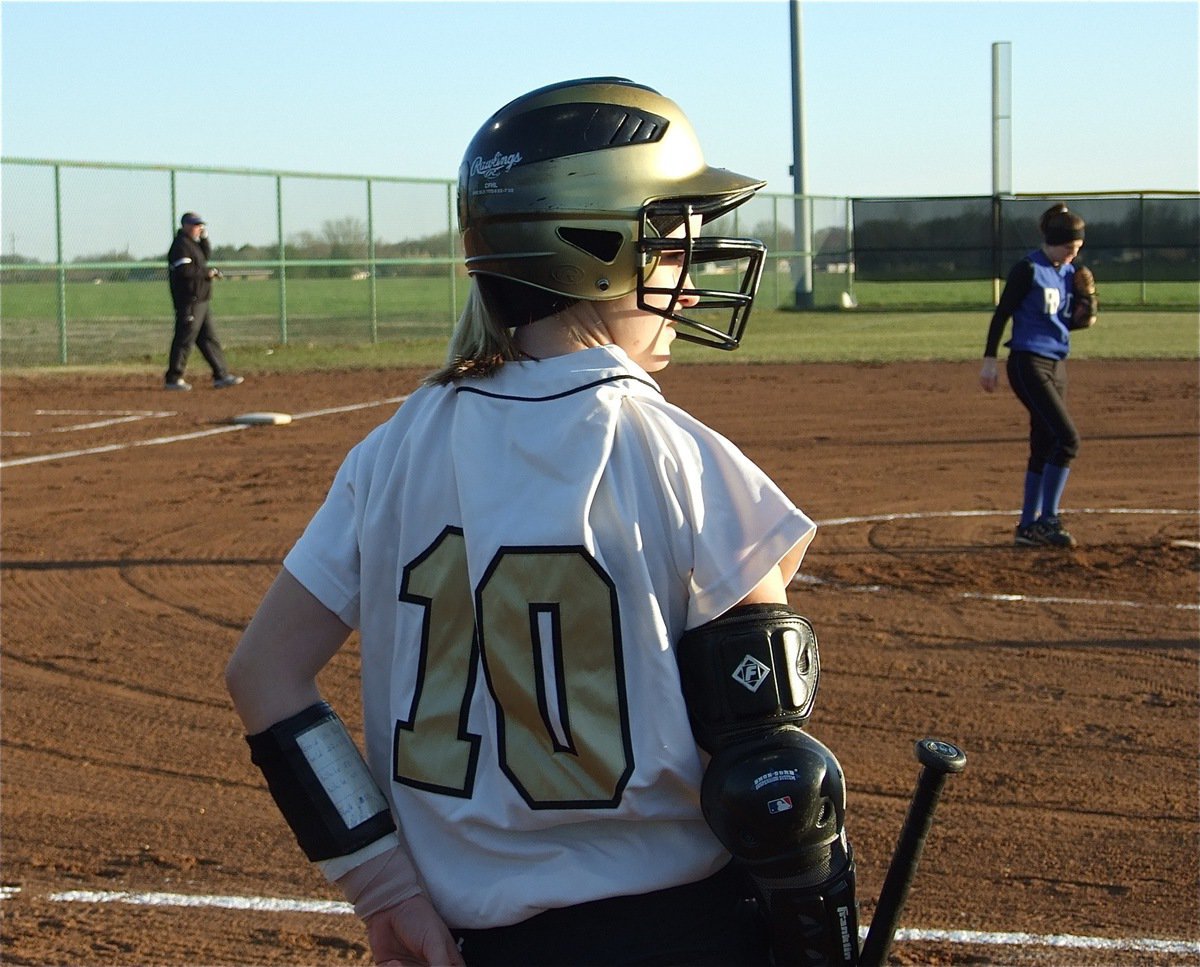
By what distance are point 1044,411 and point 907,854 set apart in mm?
7504

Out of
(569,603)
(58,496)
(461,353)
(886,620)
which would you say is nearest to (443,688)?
(569,603)

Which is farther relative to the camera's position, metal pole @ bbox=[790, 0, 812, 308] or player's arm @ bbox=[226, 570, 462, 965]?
metal pole @ bbox=[790, 0, 812, 308]

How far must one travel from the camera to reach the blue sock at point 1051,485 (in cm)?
901

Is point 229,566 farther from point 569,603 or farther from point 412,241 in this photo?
point 412,241

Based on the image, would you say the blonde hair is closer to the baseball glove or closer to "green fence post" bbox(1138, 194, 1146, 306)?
the baseball glove

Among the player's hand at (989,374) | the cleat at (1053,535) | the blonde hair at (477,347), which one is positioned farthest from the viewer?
the player's hand at (989,374)

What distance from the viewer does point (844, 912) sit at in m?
1.88

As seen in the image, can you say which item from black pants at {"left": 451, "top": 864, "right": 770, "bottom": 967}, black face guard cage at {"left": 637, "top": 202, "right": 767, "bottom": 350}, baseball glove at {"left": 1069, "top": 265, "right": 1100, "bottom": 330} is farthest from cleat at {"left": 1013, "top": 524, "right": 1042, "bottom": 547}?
Answer: black pants at {"left": 451, "top": 864, "right": 770, "bottom": 967}

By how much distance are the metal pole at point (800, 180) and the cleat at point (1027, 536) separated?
27.7 m

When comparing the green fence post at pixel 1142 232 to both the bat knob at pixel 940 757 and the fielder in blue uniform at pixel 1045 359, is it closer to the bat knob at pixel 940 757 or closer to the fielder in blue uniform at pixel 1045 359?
the fielder in blue uniform at pixel 1045 359

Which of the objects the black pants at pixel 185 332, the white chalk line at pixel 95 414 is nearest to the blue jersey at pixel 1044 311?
the white chalk line at pixel 95 414

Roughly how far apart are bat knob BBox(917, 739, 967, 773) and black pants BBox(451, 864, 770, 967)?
0.29m

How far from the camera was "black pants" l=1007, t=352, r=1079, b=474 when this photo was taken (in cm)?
910

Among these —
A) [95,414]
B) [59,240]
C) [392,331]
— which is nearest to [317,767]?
[95,414]
